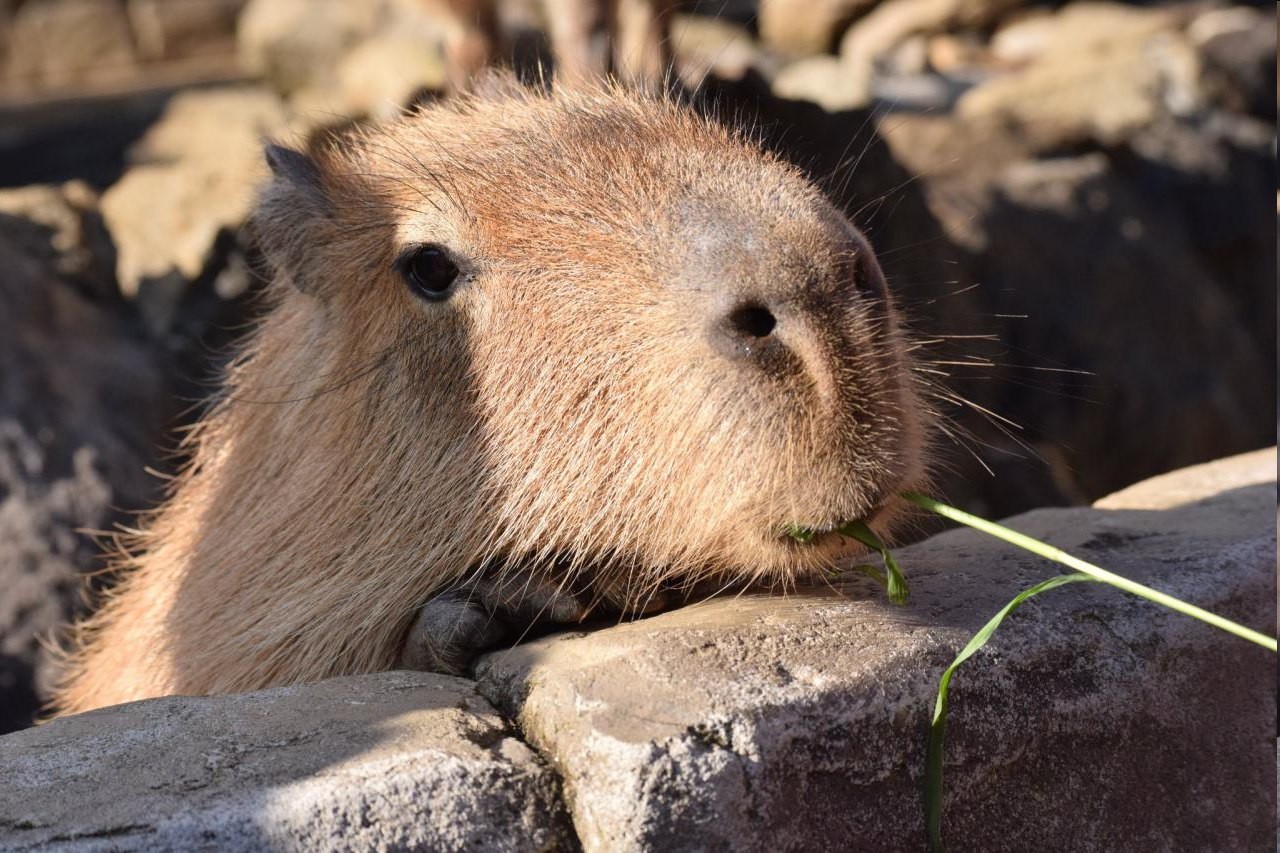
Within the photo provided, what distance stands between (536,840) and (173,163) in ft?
29.9

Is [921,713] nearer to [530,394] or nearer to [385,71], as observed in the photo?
[530,394]

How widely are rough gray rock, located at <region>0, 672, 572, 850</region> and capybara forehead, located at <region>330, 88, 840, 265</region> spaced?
3.41ft

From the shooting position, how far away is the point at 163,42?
655 inches

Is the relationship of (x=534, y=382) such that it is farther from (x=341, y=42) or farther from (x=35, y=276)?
(x=341, y=42)

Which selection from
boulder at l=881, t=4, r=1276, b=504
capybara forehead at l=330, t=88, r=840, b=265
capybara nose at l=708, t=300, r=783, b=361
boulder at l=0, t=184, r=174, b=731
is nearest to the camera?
capybara nose at l=708, t=300, r=783, b=361

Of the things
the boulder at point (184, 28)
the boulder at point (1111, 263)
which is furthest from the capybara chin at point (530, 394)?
the boulder at point (184, 28)

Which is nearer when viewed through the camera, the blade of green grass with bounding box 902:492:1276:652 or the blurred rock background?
the blade of green grass with bounding box 902:492:1276:652

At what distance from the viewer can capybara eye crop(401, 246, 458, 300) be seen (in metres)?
3.32

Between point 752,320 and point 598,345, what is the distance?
1.32 ft

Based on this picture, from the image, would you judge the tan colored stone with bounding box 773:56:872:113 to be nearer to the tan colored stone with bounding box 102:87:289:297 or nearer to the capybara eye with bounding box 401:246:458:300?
the tan colored stone with bounding box 102:87:289:297

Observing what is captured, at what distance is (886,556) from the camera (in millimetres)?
2881

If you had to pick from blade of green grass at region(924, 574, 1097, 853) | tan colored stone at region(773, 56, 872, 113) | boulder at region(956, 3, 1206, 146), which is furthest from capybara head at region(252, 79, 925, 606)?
tan colored stone at region(773, 56, 872, 113)

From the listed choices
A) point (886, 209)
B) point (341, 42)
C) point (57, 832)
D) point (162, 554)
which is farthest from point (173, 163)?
point (57, 832)

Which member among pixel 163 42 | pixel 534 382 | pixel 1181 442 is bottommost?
pixel 1181 442
